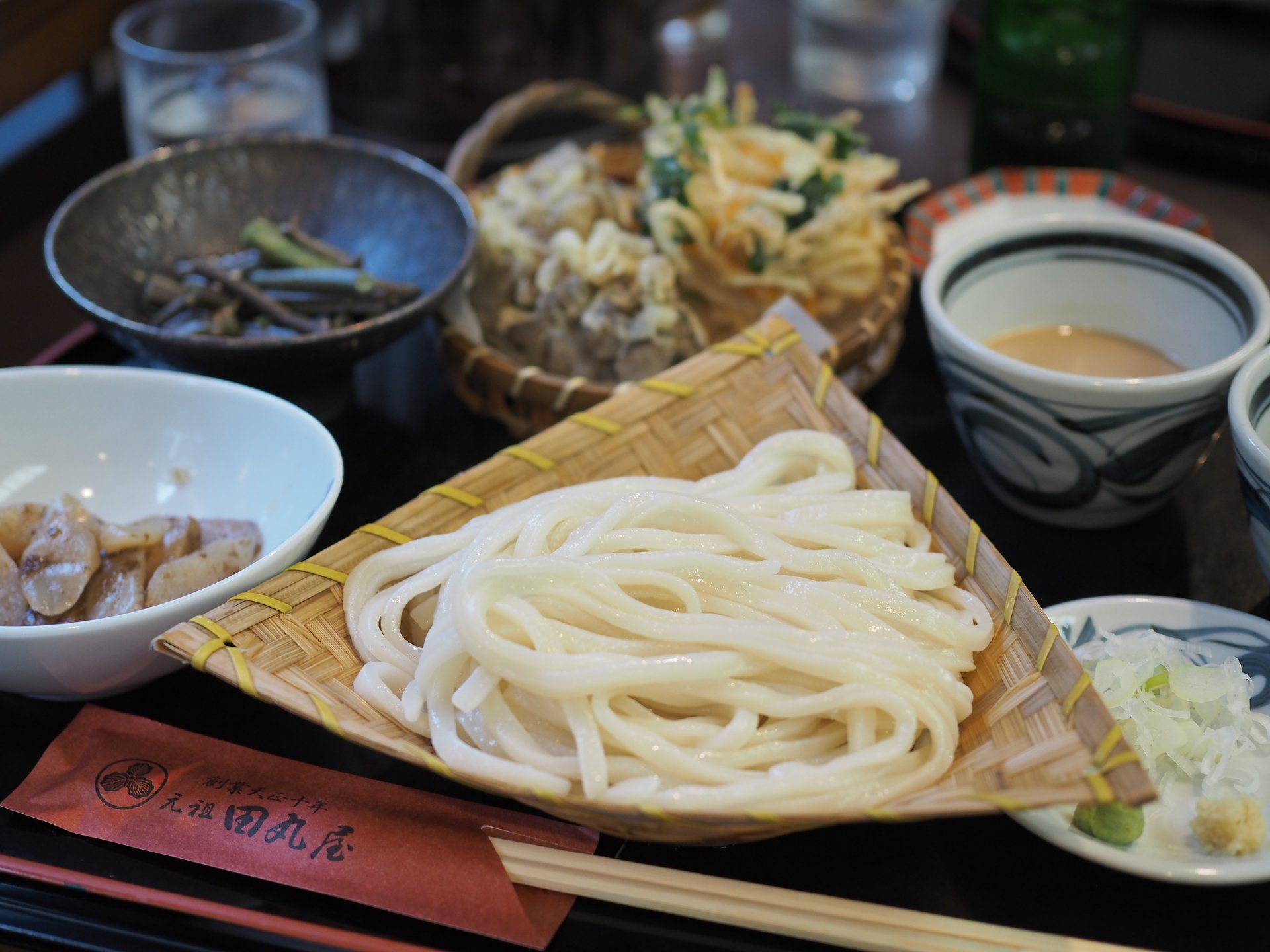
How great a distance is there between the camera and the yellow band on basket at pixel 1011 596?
4.53ft

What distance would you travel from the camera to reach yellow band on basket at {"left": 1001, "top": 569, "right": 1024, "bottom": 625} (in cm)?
138

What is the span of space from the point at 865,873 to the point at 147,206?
193 centimetres

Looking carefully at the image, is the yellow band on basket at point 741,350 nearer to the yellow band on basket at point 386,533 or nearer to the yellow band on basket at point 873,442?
the yellow band on basket at point 873,442

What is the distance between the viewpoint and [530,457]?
65.6 inches

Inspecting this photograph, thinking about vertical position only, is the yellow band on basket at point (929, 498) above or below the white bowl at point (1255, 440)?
below

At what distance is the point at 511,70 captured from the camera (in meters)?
2.90

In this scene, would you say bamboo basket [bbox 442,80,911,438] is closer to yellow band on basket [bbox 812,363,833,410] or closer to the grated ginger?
yellow band on basket [bbox 812,363,833,410]

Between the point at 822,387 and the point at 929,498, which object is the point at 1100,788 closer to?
the point at 929,498

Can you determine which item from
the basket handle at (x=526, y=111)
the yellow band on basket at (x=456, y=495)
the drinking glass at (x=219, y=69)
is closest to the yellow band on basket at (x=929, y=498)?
the yellow band on basket at (x=456, y=495)

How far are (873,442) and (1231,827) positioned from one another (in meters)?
0.72

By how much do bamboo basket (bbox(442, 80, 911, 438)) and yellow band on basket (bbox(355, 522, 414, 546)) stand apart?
0.49 meters

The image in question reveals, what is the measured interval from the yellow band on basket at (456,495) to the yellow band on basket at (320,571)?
0.19 meters

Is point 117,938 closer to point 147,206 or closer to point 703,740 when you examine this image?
point 703,740

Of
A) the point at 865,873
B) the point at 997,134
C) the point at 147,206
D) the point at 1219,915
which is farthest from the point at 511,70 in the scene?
the point at 1219,915
